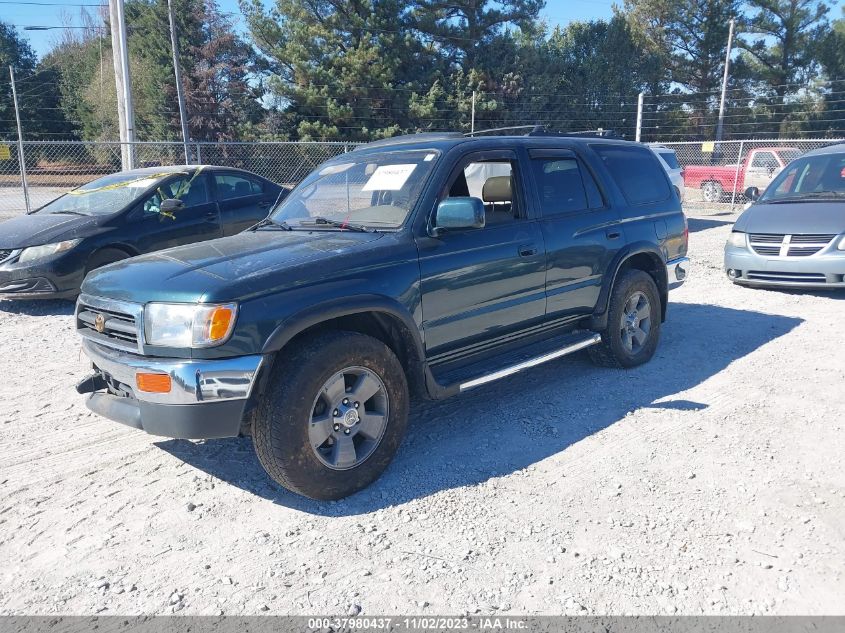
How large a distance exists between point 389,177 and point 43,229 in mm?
5224

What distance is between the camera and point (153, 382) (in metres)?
3.18

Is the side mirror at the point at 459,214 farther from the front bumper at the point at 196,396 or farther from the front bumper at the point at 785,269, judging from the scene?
the front bumper at the point at 785,269

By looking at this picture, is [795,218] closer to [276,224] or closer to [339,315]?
[276,224]

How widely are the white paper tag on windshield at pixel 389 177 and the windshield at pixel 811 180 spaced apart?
22.3 feet

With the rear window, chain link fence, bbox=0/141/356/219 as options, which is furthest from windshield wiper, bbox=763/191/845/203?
chain link fence, bbox=0/141/356/219

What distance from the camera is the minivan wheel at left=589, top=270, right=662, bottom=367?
5316 mm

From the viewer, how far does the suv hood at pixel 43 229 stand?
7.29 metres

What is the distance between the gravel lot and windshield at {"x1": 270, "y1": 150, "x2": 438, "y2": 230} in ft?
4.90

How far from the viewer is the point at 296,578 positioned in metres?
2.90

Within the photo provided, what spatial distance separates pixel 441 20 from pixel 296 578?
1327 inches

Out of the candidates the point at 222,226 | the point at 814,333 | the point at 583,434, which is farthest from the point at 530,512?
the point at 222,226

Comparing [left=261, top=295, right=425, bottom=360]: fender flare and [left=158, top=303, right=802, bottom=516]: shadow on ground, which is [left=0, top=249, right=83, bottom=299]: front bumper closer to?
[left=158, top=303, right=802, bottom=516]: shadow on ground

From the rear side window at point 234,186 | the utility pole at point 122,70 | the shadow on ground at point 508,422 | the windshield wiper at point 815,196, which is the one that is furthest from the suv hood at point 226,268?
the utility pole at point 122,70

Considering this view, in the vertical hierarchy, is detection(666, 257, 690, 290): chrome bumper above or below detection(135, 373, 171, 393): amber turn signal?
above
